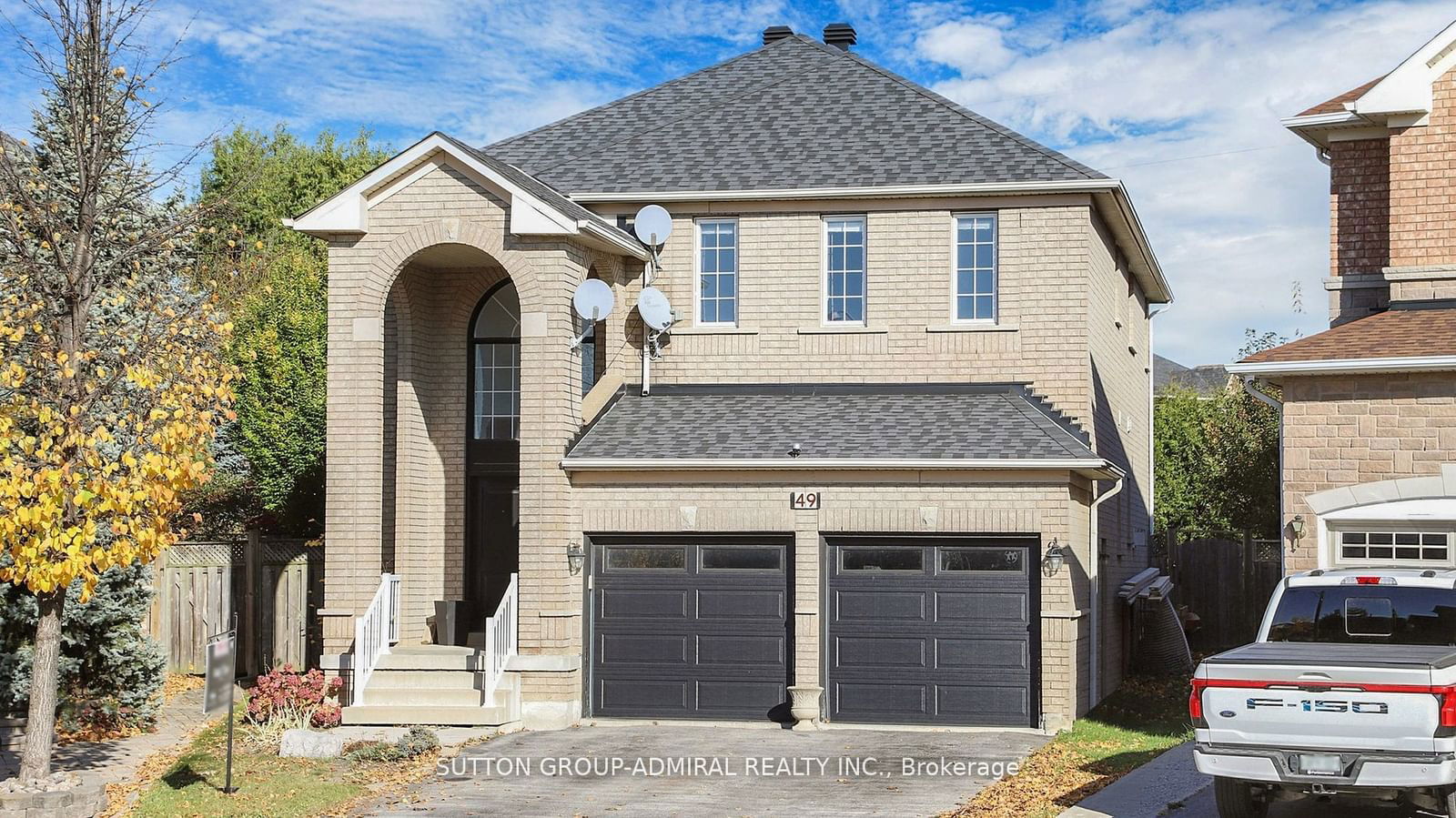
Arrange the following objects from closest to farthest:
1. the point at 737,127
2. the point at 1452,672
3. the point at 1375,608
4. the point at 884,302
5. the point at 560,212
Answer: the point at 1452,672
the point at 1375,608
the point at 560,212
the point at 884,302
the point at 737,127

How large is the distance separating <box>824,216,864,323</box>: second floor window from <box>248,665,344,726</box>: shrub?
7911 millimetres

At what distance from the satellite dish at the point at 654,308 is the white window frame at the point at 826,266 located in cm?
209

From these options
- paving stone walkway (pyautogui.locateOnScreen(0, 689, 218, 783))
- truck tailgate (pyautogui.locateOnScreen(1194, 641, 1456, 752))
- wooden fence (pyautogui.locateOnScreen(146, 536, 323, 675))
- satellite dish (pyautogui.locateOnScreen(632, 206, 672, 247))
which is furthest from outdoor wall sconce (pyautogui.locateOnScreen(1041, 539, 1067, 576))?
wooden fence (pyautogui.locateOnScreen(146, 536, 323, 675))

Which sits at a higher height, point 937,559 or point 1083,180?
point 1083,180

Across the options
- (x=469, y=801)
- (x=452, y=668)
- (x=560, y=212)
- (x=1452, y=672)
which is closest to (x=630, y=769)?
(x=469, y=801)

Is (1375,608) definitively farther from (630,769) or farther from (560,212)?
(560,212)

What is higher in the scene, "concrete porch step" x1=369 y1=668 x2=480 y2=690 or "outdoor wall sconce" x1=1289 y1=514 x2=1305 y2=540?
"outdoor wall sconce" x1=1289 y1=514 x2=1305 y2=540

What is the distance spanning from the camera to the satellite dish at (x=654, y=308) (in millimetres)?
19859

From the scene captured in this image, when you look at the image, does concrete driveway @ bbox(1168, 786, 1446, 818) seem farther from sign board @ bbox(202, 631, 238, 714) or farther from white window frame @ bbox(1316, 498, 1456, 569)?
sign board @ bbox(202, 631, 238, 714)

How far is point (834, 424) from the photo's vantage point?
19.2m

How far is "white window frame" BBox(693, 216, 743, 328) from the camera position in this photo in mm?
20625

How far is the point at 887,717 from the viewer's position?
18484 mm

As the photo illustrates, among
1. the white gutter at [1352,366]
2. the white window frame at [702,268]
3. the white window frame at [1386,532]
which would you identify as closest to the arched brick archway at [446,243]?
the white window frame at [702,268]

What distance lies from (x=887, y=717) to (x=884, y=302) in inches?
213
